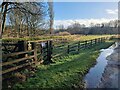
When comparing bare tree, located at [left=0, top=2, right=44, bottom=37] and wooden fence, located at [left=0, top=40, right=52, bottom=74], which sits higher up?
bare tree, located at [left=0, top=2, right=44, bottom=37]

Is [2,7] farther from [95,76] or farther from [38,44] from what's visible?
[95,76]

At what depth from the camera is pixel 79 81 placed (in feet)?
31.6

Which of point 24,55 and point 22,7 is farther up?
point 22,7

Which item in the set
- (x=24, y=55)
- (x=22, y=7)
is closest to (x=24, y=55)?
(x=24, y=55)

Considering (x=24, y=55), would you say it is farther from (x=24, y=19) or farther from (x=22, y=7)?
(x=24, y=19)

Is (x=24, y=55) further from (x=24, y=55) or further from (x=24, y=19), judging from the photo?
(x=24, y=19)

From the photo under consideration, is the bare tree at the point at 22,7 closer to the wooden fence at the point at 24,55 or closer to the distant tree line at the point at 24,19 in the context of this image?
the distant tree line at the point at 24,19

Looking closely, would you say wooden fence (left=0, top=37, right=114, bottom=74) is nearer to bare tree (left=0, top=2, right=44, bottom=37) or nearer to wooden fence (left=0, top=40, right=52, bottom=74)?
wooden fence (left=0, top=40, right=52, bottom=74)

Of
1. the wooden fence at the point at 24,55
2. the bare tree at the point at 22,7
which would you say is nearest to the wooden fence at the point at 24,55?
the wooden fence at the point at 24,55

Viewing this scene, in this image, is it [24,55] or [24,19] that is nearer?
[24,55]

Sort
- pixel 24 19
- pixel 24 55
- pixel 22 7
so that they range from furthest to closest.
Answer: pixel 24 19 < pixel 22 7 < pixel 24 55

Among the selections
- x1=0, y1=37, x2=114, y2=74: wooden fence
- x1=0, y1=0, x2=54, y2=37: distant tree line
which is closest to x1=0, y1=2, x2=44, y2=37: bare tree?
x1=0, y1=0, x2=54, y2=37: distant tree line

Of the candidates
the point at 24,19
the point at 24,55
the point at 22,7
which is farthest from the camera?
the point at 24,19

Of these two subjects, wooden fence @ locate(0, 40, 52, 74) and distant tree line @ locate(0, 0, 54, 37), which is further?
distant tree line @ locate(0, 0, 54, 37)
